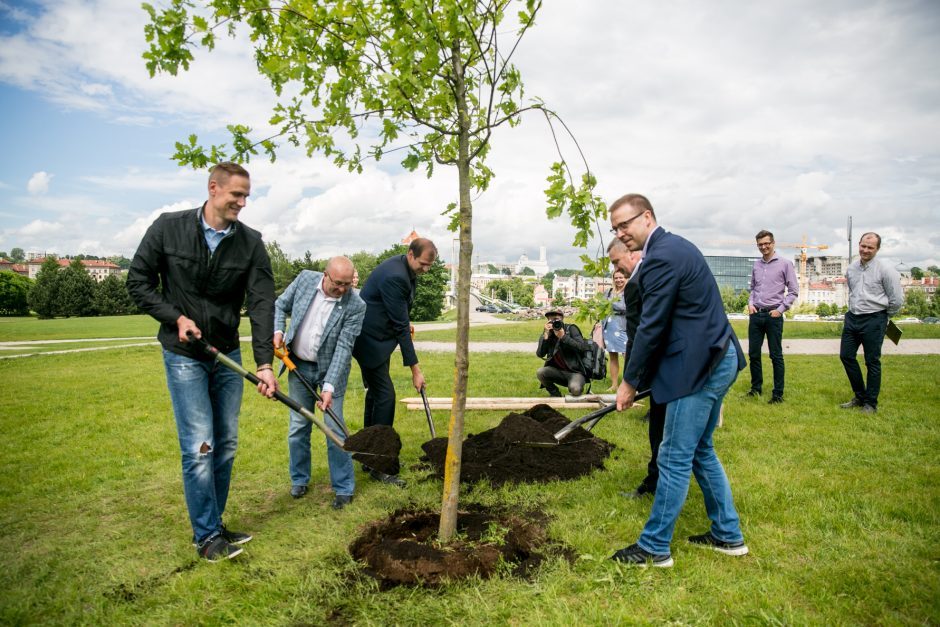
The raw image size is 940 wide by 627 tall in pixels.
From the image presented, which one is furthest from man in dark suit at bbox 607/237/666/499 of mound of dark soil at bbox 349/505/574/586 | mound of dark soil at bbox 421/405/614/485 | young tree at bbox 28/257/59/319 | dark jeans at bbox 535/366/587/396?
young tree at bbox 28/257/59/319

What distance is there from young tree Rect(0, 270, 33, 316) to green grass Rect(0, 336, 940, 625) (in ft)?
227

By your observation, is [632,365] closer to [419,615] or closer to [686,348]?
[686,348]

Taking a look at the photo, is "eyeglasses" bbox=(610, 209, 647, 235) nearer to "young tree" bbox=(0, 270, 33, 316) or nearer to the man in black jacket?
the man in black jacket

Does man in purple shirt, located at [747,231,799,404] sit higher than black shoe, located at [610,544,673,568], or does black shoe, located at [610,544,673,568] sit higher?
man in purple shirt, located at [747,231,799,404]

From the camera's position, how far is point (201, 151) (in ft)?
10.3

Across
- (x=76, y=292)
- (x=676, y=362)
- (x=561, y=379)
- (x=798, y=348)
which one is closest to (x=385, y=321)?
(x=676, y=362)

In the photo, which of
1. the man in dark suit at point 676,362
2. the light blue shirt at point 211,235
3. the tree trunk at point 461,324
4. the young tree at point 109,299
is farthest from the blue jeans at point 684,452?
the young tree at point 109,299

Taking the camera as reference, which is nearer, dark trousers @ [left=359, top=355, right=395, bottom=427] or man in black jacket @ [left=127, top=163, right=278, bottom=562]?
man in black jacket @ [left=127, top=163, right=278, bottom=562]

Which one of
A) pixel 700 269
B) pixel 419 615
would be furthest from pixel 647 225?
pixel 419 615

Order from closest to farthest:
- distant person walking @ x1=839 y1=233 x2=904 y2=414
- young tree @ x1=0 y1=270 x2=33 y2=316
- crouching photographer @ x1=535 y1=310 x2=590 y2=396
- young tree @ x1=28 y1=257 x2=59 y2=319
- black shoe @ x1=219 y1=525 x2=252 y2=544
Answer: black shoe @ x1=219 y1=525 x2=252 y2=544 → distant person walking @ x1=839 y1=233 x2=904 y2=414 → crouching photographer @ x1=535 y1=310 x2=590 y2=396 → young tree @ x1=28 y1=257 x2=59 y2=319 → young tree @ x1=0 y1=270 x2=33 y2=316

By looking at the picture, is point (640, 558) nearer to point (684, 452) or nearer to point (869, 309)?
point (684, 452)

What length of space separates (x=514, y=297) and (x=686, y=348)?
13280cm

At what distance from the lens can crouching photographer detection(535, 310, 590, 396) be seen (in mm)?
7668

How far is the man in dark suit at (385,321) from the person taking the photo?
195 inches
